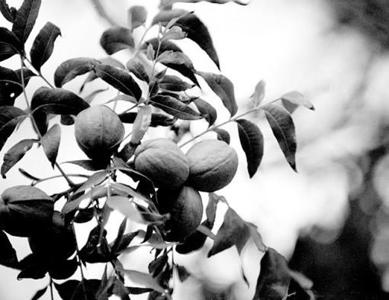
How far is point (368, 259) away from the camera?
1.33 metres

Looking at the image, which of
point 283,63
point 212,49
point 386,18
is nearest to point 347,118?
point 283,63

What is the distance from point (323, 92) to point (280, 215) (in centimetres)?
36

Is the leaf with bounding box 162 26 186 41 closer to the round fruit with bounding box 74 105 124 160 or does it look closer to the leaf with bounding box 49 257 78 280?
the round fruit with bounding box 74 105 124 160

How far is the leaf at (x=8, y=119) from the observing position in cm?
69

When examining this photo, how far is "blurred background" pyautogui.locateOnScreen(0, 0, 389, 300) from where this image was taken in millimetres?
1233

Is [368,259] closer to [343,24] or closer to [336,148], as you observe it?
[336,148]

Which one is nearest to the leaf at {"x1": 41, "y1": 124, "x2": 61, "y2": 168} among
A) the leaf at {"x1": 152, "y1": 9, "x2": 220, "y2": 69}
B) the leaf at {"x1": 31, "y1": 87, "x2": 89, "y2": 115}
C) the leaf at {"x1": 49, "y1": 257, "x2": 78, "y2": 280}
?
the leaf at {"x1": 31, "y1": 87, "x2": 89, "y2": 115}

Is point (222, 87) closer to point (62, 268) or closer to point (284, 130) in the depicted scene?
point (284, 130)

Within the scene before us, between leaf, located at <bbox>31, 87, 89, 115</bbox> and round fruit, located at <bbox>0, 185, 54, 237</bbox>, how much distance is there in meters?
0.10

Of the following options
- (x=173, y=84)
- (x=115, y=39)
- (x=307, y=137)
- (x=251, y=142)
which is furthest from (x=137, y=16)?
(x=307, y=137)

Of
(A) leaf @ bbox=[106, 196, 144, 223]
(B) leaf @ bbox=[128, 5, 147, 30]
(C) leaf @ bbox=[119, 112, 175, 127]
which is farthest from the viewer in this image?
(B) leaf @ bbox=[128, 5, 147, 30]

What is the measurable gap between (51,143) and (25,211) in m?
0.08

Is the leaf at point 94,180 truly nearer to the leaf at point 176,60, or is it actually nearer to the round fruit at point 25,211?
the round fruit at point 25,211

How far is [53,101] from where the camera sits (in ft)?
2.24
